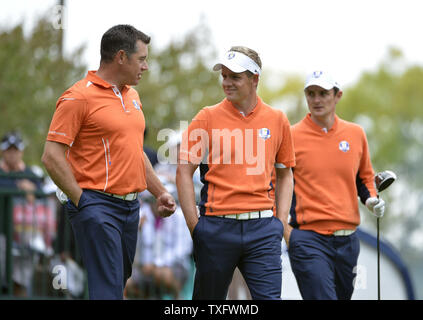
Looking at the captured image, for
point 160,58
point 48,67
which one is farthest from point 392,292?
point 160,58

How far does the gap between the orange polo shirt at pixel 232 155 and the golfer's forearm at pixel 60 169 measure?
100 cm

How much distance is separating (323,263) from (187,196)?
5.43 ft

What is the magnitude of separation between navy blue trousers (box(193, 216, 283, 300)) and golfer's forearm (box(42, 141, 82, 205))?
3.51 feet

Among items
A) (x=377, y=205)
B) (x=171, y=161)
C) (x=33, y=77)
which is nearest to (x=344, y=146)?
(x=377, y=205)

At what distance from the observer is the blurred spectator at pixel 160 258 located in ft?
33.5

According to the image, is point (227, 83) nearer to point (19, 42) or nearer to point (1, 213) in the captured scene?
point (1, 213)

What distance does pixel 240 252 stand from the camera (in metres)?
5.96

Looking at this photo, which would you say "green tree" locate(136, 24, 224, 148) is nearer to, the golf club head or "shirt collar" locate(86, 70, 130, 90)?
the golf club head

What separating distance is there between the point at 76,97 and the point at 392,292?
818cm

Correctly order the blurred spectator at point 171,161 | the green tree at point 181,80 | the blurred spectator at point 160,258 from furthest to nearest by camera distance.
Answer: the green tree at point 181,80, the blurred spectator at point 160,258, the blurred spectator at point 171,161

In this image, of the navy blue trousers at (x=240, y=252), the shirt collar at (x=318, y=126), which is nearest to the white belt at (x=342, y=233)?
the shirt collar at (x=318, y=126)

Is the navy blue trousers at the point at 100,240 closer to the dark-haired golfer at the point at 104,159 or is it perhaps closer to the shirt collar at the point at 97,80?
the dark-haired golfer at the point at 104,159

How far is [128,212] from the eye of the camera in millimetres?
5809

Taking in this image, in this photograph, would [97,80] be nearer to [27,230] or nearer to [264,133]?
[264,133]
